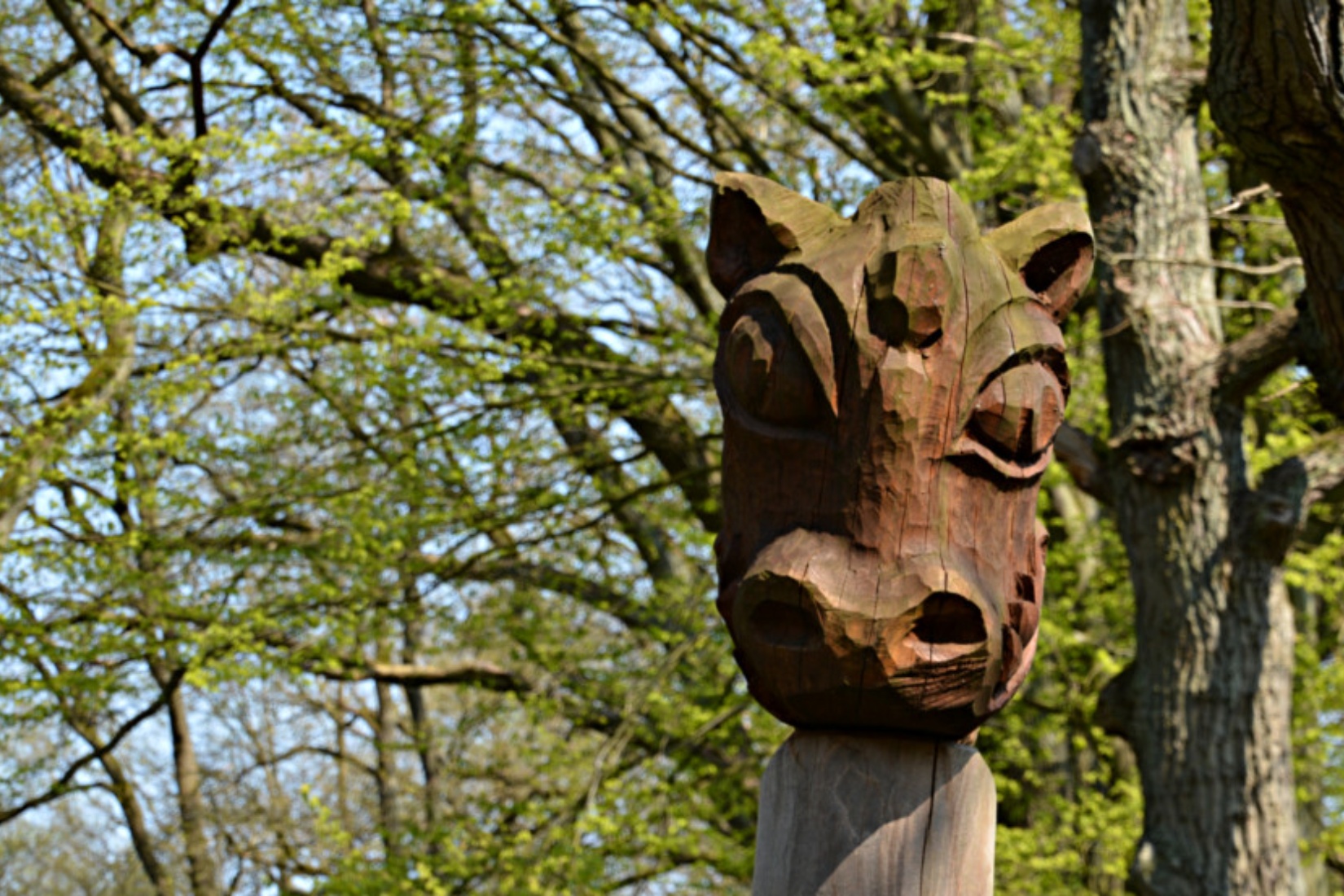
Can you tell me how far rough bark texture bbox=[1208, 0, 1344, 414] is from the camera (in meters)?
4.27

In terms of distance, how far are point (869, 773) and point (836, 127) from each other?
8606 mm

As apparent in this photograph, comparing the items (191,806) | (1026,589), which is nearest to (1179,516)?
(1026,589)

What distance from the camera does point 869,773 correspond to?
2.63 m

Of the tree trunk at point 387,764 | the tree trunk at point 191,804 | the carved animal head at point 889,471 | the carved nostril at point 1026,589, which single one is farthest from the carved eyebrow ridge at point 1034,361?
the tree trunk at point 191,804

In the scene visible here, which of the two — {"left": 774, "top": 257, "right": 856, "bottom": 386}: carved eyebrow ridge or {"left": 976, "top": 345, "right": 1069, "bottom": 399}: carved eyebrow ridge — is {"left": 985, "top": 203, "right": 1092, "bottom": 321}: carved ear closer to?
{"left": 976, "top": 345, "right": 1069, "bottom": 399}: carved eyebrow ridge

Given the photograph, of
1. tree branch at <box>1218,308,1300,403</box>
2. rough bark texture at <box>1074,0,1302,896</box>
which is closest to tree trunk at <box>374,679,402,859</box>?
rough bark texture at <box>1074,0,1302,896</box>

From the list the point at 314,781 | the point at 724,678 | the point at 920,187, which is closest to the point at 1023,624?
the point at 920,187

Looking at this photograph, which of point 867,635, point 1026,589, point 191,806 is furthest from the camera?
point 191,806

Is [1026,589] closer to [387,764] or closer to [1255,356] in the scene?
[1255,356]

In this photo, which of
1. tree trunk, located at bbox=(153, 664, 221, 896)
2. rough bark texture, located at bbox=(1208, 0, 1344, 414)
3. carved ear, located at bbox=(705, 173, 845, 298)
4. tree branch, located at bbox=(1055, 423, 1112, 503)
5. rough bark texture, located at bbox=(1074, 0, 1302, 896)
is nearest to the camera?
carved ear, located at bbox=(705, 173, 845, 298)

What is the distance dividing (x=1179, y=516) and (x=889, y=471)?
16.3 feet

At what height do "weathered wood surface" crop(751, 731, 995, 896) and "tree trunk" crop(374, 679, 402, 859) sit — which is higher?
"tree trunk" crop(374, 679, 402, 859)

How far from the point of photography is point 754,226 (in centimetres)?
285

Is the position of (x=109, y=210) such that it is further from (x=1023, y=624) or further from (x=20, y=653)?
(x=1023, y=624)
